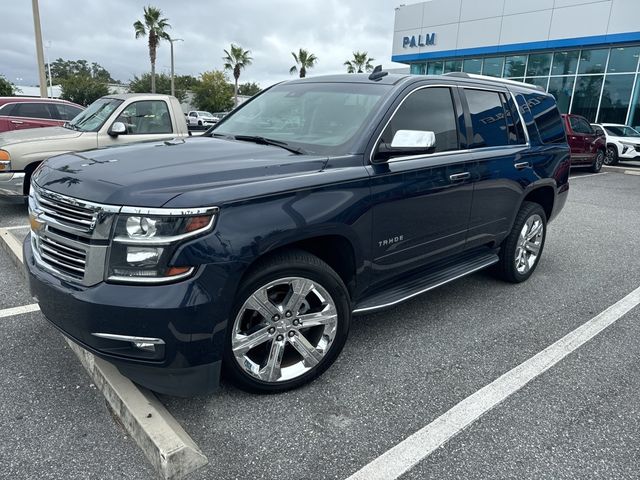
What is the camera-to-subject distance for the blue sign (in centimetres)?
2773

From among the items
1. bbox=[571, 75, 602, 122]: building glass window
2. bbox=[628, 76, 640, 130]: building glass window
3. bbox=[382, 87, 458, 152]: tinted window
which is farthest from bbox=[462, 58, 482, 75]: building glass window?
bbox=[382, 87, 458, 152]: tinted window

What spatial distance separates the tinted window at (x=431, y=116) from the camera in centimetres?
329

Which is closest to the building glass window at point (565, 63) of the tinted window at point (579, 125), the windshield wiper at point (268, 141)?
the tinted window at point (579, 125)

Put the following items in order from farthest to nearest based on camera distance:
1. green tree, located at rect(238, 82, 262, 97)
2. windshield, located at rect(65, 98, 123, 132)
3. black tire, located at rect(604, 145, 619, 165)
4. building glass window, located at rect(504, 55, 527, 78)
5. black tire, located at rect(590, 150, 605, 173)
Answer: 1. green tree, located at rect(238, 82, 262, 97)
2. building glass window, located at rect(504, 55, 527, 78)
3. black tire, located at rect(604, 145, 619, 165)
4. black tire, located at rect(590, 150, 605, 173)
5. windshield, located at rect(65, 98, 123, 132)

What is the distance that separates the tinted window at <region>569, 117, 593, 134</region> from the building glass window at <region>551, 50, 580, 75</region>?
31.3 feet

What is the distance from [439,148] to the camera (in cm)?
357

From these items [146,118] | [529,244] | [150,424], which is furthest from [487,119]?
[146,118]

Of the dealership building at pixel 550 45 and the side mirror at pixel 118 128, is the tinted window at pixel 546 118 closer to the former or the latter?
the side mirror at pixel 118 128

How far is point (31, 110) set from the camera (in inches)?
419

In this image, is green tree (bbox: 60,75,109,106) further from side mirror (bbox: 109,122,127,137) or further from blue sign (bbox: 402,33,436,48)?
side mirror (bbox: 109,122,127,137)

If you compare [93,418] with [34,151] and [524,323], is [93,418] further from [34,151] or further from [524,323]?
[34,151]

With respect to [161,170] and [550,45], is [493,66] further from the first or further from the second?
[161,170]

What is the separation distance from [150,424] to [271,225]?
3.61ft

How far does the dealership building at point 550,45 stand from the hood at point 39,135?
22607 mm
